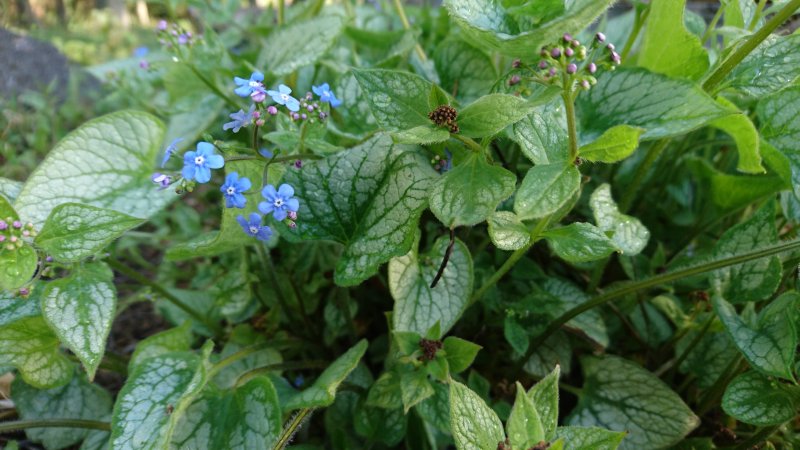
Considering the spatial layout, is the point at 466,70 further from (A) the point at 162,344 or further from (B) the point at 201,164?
(A) the point at 162,344

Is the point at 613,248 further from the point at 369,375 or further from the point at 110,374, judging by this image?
the point at 110,374

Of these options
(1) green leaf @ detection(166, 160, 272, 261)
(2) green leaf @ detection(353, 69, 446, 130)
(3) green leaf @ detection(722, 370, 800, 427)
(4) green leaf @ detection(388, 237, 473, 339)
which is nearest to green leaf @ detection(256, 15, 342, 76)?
(1) green leaf @ detection(166, 160, 272, 261)

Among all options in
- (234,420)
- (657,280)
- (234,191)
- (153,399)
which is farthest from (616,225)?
(153,399)

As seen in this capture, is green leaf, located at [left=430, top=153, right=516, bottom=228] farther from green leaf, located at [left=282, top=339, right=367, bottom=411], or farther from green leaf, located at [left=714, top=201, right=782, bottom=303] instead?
green leaf, located at [left=714, top=201, right=782, bottom=303]

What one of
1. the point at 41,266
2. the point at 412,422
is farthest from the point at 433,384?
the point at 41,266

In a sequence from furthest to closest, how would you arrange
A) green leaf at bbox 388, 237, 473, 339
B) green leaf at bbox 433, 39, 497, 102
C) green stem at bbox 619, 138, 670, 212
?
1. green leaf at bbox 433, 39, 497, 102
2. green stem at bbox 619, 138, 670, 212
3. green leaf at bbox 388, 237, 473, 339

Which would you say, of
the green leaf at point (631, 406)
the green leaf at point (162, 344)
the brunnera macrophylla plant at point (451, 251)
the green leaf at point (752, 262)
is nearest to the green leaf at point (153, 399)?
the brunnera macrophylla plant at point (451, 251)

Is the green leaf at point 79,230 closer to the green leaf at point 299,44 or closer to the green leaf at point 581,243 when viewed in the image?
the green leaf at point 299,44
